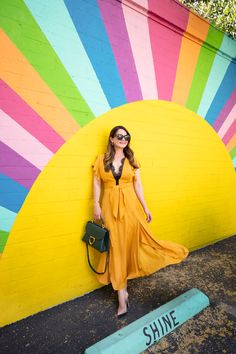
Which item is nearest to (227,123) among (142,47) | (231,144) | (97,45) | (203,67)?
(231,144)

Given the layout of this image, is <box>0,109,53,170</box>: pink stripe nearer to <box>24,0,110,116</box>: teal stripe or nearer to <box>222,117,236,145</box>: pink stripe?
<box>24,0,110,116</box>: teal stripe

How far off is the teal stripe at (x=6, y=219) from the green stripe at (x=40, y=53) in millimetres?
1135

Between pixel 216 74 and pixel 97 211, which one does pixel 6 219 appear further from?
pixel 216 74

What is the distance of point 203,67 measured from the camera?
3.65 m

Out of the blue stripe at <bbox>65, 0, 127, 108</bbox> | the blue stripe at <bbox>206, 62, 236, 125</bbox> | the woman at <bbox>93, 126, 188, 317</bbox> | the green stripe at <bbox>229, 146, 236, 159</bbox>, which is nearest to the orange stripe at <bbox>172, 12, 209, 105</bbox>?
the blue stripe at <bbox>206, 62, 236, 125</bbox>

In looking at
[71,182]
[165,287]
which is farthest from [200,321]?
[71,182]

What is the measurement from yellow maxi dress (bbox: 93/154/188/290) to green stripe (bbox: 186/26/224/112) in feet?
5.96

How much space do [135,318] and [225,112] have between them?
11.8ft

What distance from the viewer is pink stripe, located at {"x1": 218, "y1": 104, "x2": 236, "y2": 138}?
4223 millimetres

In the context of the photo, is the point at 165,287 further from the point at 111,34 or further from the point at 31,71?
the point at 111,34

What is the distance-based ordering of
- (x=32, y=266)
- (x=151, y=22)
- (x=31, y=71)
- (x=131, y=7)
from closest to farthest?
(x=31, y=71), (x=32, y=266), (x=131, y=7), (x=151, y=22)

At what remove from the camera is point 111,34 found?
259cm

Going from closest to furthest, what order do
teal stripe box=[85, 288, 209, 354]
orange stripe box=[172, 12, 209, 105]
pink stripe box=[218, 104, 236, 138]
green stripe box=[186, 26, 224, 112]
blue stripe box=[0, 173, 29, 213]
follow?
1. teal stripe box=[85, 288, 209, 354]
2. blue stripe box=[0, 173, 29, 213]
3. orange stripe box=[172, 12, 209, 105]
4. green stripe box=[186, 26, 224, 112]
5. pink stripe box=[218, 104, 236, 138]

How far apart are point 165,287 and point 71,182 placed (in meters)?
1.81
